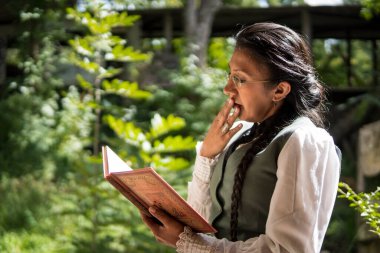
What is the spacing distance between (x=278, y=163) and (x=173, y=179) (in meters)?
3.08

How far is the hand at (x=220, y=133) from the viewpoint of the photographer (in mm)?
1930

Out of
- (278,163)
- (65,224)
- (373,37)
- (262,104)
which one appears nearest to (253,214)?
(278,163)

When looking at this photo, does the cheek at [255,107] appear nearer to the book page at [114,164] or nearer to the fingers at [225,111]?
the fingers at [225,111]

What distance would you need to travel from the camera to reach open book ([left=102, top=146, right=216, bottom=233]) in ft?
5.56

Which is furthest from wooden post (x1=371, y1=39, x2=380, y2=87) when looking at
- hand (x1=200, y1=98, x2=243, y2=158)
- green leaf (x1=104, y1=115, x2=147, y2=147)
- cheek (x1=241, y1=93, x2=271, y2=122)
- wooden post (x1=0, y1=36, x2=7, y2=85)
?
cheek (x1=241, y1=93, x2=271, y2=122)

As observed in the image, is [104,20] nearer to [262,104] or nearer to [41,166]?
[262,104]

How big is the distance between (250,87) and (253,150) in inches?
6.6

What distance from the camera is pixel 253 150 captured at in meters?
1.84

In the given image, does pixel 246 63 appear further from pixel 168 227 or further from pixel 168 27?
pixel 168 27

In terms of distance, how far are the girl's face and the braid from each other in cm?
3

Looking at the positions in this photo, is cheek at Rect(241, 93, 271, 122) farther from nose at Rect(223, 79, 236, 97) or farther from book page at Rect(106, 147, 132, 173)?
book page at Rect(106, 147, 132, 173)

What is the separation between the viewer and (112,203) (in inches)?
178

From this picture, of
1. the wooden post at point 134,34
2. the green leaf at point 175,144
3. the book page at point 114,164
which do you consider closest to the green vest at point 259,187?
the book page at point 114,164

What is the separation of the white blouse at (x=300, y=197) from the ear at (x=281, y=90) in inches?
4.7
